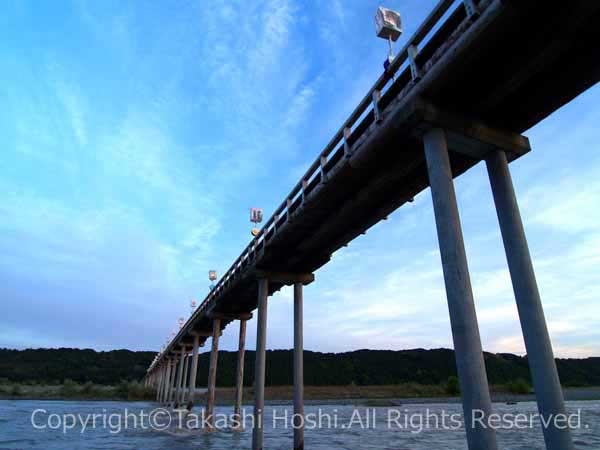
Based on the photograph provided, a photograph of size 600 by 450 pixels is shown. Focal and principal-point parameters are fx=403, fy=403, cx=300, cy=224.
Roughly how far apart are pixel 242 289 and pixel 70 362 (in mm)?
157741

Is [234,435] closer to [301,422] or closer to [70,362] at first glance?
[301,422]

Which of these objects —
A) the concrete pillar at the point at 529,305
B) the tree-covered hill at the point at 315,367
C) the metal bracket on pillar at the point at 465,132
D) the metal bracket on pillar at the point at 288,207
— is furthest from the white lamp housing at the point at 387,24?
the tree-covered hill at the point at 315,367

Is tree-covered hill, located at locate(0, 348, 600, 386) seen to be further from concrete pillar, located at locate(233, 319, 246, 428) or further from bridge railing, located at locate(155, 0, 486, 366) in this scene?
bridge railing, located at locate(155, 0, 486, 366)

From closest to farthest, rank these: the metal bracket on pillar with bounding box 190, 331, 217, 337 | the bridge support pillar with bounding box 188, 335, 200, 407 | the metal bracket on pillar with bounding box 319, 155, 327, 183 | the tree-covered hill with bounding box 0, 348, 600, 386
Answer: the metal bracket on pillar with bounding box 319, 155, 327, 183, the bridge support pillar with bounding box 188, 335, 200, 407, the metal bracket on pillar with bounding box 190, 331, 217, 337, the tree-covered hill with bounding box 0, 348, 600, 386

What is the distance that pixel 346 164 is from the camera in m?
12.1

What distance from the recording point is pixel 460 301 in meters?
7.99

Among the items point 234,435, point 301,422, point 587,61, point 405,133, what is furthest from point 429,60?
point 234,435

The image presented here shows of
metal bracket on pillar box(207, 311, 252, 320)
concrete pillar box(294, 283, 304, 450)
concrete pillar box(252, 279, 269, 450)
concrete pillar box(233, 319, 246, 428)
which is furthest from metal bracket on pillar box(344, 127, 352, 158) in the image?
metal bracket on pillar box(207, 311, 252, 320)

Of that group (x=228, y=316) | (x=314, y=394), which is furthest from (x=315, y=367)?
(x=228, y=316)

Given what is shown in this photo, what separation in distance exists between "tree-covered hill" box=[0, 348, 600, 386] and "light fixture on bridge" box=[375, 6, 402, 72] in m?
139

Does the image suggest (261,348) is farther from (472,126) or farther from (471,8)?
(471,8)

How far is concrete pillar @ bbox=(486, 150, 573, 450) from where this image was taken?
8.29m

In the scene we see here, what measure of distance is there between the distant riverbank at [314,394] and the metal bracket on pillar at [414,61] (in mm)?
83432

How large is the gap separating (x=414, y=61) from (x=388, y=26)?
1760mm
